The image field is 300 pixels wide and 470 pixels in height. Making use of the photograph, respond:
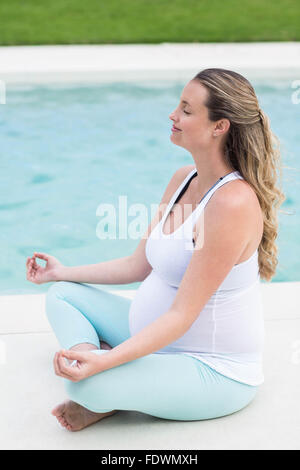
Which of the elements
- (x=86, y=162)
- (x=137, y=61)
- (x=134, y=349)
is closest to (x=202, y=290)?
(x=134, y=349)

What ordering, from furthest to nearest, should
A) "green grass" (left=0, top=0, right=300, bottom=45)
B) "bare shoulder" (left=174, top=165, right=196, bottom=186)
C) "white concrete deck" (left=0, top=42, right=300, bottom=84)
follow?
"green grass" (left=0, top=0, right=300, bottom=45), "white concrete deck" (left=0, top=42, right=300, bottom=84), "bare shoulder" (left=174, top=165, right=196, bottom=186)

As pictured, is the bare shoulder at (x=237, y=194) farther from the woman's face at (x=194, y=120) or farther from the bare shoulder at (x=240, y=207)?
the woman's face at (x=194, y=120)

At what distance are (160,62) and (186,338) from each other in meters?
6.68

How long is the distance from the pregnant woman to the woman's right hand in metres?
0.33

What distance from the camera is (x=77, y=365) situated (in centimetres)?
230

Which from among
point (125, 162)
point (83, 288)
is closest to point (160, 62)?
point (125, 162)

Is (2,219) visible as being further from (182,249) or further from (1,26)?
(1,26)

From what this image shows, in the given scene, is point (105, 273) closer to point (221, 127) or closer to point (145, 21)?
point (221, 127)

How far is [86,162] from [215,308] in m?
4.54

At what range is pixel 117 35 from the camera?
1025 centimetres

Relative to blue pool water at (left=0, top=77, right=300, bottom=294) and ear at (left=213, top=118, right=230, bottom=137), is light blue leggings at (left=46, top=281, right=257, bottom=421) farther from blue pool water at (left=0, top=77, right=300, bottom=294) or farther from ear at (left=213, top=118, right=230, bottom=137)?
blue pool water at (left=0, top=77, right=300, bottom=294)

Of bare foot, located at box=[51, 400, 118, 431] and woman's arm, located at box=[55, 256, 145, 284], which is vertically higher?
woman's arm, located at box=[55, 256, 145, 284]

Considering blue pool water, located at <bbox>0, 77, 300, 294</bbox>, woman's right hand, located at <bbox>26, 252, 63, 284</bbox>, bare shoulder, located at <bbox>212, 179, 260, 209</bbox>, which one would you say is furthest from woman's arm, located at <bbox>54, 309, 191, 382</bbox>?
blue pool water, located at <bbox>0, 77, 300, 294</bbox>

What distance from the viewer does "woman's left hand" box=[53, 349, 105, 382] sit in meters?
2.26
